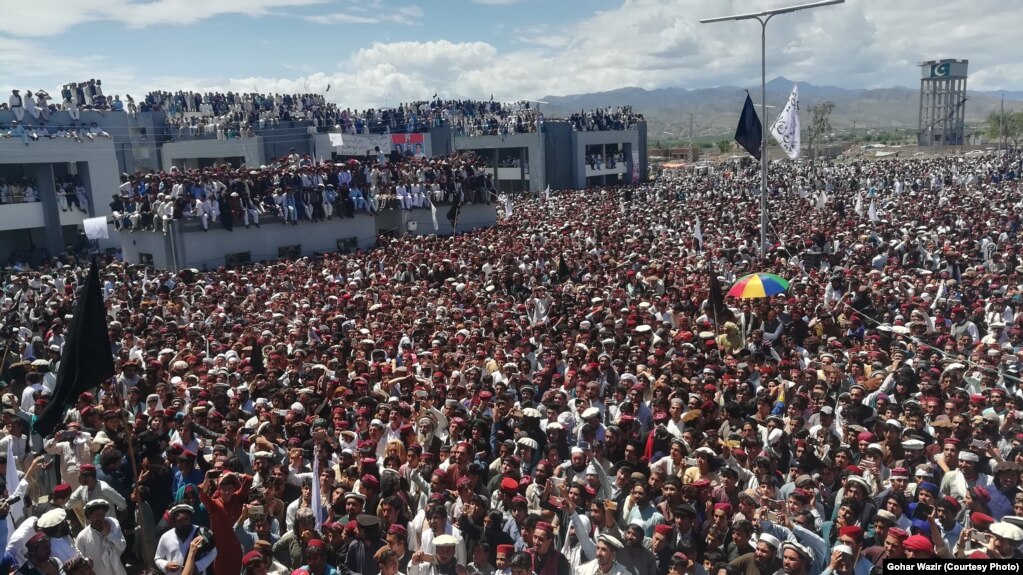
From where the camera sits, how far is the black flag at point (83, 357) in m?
5.50

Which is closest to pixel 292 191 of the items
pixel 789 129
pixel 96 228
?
pixel 96 228

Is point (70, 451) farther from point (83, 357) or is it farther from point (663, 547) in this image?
point (663, 547)

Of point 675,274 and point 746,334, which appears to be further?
point 675,274

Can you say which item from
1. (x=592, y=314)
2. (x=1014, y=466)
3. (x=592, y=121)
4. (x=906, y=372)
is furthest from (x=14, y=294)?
(x=592, y=121)

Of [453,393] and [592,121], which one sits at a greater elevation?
[592,121]

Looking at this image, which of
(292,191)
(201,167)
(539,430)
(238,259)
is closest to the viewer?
(539,430)

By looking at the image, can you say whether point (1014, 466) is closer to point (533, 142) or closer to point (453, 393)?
point (453, 393)

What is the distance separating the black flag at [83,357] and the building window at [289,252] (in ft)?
58.3

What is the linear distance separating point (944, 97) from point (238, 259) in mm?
99540

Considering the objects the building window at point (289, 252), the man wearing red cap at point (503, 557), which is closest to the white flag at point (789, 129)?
the building window at point (289, 252)

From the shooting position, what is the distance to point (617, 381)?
8430 millimetres

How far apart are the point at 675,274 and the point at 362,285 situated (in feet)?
20.3

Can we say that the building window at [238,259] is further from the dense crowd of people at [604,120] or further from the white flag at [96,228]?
the dense crowd of people at [604,120]

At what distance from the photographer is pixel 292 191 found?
23297 millimetres
